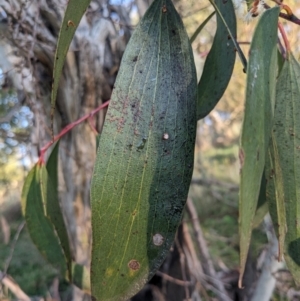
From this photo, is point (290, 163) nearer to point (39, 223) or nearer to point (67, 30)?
point (67, 30)

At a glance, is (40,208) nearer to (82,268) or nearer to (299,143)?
(82,268)

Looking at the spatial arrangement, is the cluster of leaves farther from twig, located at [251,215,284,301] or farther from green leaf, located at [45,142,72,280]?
twig, located at [251,215,284,301]

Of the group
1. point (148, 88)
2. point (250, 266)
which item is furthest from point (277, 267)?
point (148, 88)

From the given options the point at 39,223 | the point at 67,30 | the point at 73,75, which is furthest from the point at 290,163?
the point at 73,75

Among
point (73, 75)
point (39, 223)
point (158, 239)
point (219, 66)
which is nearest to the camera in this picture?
point (158, 239)

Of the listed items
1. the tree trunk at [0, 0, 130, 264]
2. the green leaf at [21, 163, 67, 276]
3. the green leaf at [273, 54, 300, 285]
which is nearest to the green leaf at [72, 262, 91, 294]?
the green leaf at [21, 163, 67, 276]

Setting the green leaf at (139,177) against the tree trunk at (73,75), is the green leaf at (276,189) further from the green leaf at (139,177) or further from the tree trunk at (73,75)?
the tree trunk at (73,75)
